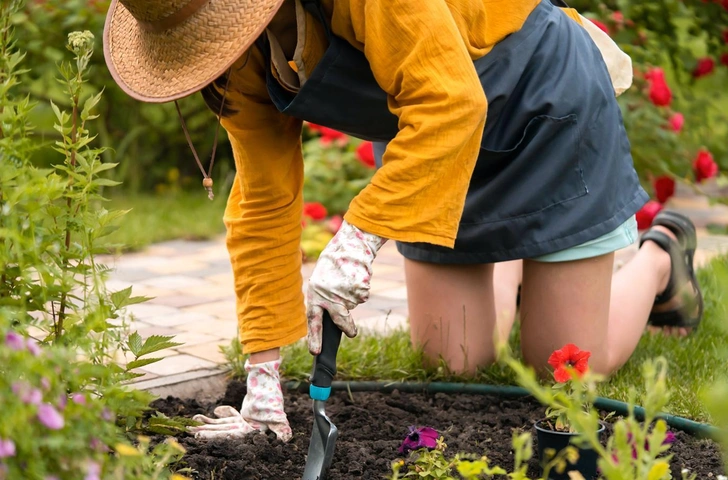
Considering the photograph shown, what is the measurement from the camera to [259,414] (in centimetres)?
199

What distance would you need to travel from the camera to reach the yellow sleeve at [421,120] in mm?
1593

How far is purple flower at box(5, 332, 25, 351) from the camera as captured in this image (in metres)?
1.06

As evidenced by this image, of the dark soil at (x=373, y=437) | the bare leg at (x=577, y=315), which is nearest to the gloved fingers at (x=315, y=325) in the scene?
the dark soil at (x=373, y=437)

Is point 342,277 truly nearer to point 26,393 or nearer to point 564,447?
point 564,447

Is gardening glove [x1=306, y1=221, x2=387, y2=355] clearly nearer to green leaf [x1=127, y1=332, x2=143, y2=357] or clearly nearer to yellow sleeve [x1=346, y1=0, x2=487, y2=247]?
yellow sleeve [x1=346, y1=0, x2=487, y2=247]

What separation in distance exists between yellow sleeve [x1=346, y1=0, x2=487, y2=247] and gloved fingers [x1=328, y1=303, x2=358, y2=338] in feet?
0.50

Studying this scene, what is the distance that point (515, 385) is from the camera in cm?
232

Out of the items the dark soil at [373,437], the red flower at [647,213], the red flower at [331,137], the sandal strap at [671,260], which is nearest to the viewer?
the dark soil at [373,437]

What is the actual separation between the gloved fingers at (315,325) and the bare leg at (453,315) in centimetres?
80

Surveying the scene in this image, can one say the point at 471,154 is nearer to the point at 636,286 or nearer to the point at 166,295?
the point at 636,286

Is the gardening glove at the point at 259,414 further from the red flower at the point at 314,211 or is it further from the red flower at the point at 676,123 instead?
the red flower at the point at 676,123

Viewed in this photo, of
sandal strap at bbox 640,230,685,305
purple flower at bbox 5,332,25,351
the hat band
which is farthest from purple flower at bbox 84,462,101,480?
sandal strap at bbox 640,230,685,305

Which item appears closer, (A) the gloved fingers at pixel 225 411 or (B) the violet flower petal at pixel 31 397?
(B) the violet flower petal at pixel 31 397

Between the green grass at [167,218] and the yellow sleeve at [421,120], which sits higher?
the yellow sleeve at [421,120]
